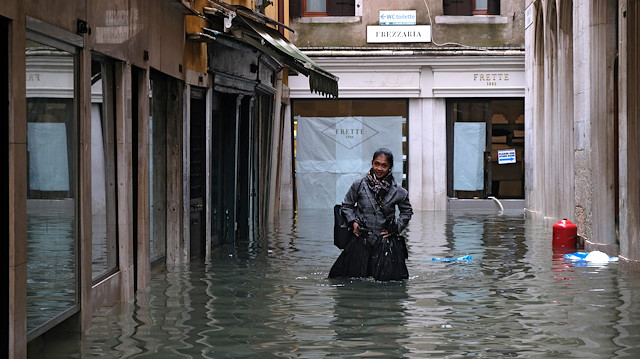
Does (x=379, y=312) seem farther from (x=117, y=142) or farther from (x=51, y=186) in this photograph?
(x=51, y=186)

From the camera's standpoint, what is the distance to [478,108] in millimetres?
28516

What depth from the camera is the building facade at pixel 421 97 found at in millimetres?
27922

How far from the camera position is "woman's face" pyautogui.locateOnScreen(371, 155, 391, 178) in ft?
41.3

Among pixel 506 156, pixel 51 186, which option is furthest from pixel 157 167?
pixel 506 156

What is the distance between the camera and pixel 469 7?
Answer: 28.2 meters

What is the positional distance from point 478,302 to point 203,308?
8.49ft

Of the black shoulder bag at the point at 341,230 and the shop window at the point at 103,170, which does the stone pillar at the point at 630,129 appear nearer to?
the black shoulder bag at the point at 341,230

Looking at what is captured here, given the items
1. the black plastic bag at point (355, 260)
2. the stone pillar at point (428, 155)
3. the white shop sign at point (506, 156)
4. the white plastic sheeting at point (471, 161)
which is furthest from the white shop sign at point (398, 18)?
the black plastic bag at point (355, 260)

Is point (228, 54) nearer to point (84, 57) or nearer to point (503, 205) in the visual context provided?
point (84, 57)

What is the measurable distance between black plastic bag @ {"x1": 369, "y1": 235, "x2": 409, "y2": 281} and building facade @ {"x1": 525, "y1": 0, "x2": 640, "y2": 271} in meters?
2.91

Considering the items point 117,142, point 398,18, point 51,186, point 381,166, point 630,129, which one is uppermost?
point 398,18

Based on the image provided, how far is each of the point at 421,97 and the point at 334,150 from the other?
2.52 m

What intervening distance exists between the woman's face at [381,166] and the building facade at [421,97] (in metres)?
15.4

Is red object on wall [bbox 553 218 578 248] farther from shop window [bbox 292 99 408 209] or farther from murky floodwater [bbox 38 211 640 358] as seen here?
shop window [bbox 292 99 408 209]
